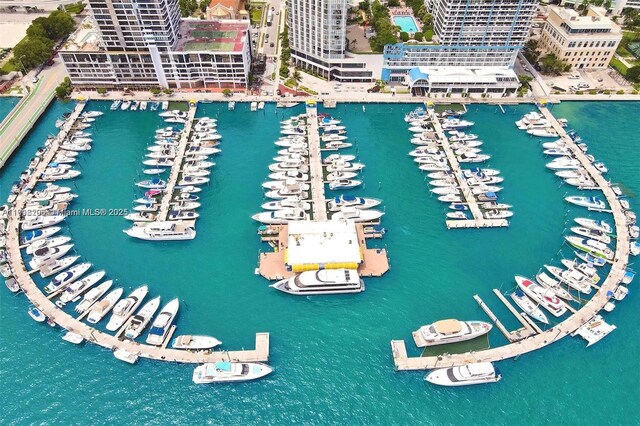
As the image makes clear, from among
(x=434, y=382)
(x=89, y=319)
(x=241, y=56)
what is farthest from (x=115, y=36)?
(x=434, y=382)

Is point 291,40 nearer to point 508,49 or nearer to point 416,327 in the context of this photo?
point 508,49

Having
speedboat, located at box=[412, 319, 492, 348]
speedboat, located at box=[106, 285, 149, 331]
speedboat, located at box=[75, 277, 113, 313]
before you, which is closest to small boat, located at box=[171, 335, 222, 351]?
speedboat, located at box=[106, 285, 149, 331]

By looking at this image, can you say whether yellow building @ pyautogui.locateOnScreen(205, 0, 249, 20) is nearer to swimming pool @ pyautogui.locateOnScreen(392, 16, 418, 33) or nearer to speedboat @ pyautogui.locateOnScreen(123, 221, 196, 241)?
swimming pool @ pyautogui.locateOnScreen(392, 16, 418, 33)

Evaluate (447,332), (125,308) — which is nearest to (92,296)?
(125,308)

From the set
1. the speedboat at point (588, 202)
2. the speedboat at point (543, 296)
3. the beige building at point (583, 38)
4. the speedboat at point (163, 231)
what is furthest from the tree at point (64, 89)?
the beige building at point (583, 38)

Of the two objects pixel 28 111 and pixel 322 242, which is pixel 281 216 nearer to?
pixel 322 242

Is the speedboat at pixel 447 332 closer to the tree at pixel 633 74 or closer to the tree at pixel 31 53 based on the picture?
the tree at pixel 633 74
